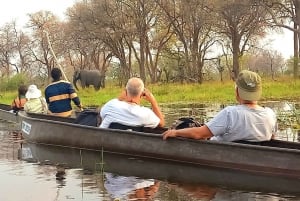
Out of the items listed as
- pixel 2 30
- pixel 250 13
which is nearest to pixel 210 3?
pixel 250 13

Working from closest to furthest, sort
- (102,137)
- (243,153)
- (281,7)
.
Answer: (243,153), (102,137), (281,7)

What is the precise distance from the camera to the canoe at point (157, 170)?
766cm

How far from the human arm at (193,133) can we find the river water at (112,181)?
1.57 feet

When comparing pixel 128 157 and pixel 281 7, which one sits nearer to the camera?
pixel 128 157

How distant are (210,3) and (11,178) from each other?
37.1m

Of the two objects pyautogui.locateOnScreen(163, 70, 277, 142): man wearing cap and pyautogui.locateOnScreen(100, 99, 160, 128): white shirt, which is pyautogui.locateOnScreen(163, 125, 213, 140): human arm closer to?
pyautogui.locateOnScreen(163, 70, 277, 142): man wearing cap

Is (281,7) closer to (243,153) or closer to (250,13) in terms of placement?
(250,13)

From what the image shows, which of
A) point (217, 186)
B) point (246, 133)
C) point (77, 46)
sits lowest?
point (217, 186)

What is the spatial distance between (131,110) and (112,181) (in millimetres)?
2198

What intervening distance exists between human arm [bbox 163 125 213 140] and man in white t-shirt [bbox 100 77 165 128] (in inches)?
44.6

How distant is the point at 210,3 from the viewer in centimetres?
4416

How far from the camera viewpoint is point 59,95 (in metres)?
13.0

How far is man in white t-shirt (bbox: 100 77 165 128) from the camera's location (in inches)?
396

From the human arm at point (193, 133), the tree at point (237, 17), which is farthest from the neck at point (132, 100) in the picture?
the tree at point (237, 17)
